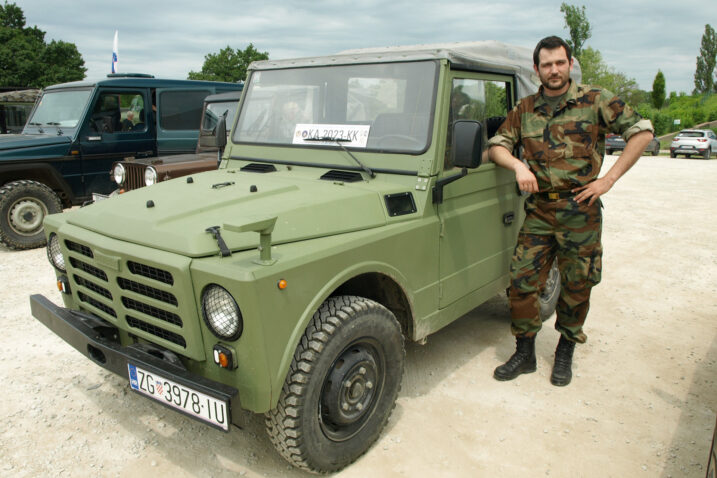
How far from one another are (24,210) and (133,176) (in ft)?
5.97

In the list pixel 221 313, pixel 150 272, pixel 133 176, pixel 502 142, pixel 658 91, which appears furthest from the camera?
pixel 658 91

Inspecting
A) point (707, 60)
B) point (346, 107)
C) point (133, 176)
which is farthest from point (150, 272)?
point (707, 60)

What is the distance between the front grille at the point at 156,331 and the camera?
97.9 inches

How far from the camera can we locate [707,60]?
74.3m

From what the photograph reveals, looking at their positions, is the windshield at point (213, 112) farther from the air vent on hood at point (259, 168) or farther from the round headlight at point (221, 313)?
the round headlight at point (221, 313)

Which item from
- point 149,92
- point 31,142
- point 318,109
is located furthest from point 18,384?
point 149,92

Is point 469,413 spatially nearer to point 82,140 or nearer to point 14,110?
point 82,140

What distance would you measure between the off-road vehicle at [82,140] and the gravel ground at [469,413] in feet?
8.22

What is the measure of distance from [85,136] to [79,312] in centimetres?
544

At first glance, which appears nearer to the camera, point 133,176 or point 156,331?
point 156,331

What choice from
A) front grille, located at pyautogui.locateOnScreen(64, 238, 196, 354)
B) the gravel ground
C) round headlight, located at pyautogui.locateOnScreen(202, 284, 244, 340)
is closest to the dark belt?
the gravel ground

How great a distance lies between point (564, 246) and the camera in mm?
3543

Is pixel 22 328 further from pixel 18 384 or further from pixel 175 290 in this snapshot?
pixel 175 290

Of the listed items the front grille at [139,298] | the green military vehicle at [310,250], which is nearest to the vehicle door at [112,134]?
the green military vehicle at [310,250]
